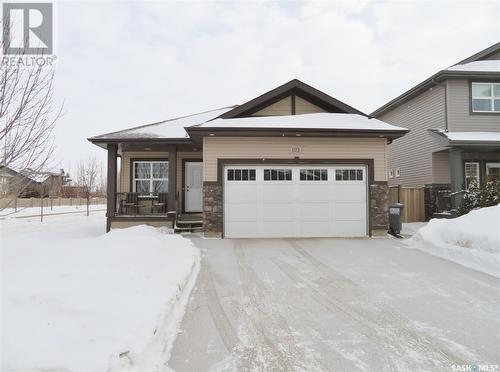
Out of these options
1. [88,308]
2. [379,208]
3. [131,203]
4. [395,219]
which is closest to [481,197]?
[395,219]

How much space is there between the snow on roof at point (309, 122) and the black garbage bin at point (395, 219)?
8.57 feet

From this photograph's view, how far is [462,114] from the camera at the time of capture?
1347cm

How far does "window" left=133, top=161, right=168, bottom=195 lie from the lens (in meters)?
13.0

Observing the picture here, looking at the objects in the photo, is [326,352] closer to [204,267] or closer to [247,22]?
[204,267]

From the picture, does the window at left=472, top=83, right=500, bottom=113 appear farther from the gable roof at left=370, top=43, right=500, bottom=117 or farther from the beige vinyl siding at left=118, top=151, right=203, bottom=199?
the beige vinyl siding at left=118, top=151, right=203, bottom=199

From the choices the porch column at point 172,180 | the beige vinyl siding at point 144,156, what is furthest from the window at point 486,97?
the porch column at point 172,180

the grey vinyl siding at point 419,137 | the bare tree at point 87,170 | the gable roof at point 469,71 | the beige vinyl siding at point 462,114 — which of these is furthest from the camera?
the bare tree at point 87,170

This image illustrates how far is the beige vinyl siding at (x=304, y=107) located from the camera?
1144 cm

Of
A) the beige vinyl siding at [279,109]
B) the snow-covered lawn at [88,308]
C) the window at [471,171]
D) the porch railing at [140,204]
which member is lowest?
the snow-covered lawn at [88,308]

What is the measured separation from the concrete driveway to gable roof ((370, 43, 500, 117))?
9.73 metres

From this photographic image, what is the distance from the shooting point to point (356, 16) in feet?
37.3

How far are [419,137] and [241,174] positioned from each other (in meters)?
10.3

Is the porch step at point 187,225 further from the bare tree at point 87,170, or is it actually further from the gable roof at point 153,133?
the bare tree at point 87,170

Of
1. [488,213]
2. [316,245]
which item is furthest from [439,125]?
[316,245]
